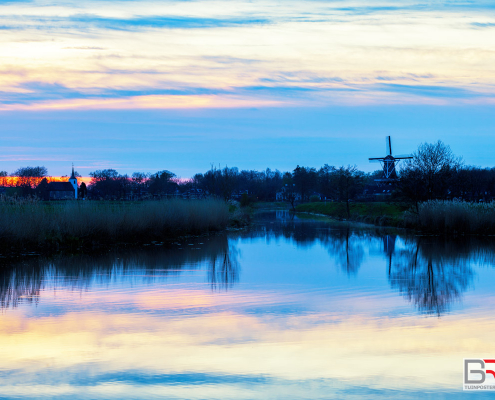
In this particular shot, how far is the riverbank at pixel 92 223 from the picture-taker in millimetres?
16203

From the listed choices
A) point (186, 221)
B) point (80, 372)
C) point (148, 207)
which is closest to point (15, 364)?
point (80, 372)

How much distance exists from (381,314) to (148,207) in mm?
15462

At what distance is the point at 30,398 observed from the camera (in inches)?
190

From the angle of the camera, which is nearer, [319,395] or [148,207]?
[319,395]

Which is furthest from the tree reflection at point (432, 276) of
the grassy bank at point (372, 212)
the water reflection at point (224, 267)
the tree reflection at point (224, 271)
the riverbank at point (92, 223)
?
the grassy bank at point (372, 212)

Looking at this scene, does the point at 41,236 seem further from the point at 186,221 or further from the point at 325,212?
the point at 325,212

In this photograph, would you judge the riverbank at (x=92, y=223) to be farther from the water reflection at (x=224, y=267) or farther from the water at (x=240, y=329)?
the water at (x=240, y=329)

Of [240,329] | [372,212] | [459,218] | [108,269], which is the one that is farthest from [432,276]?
[372,212]

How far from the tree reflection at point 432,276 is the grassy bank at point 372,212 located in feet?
53.3

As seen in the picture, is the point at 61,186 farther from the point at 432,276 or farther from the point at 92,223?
the point at 432,276

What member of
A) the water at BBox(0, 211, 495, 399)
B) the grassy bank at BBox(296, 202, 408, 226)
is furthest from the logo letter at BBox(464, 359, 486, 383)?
the grassy bank at BBox(296, 202, 408, 226)

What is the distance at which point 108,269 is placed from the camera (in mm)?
13398

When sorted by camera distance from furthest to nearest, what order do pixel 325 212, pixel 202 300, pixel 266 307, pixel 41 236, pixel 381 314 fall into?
pixel 325 212 → pixel 41 236 → pixel 202 300 → pixel 266 307 → pixel 381 314

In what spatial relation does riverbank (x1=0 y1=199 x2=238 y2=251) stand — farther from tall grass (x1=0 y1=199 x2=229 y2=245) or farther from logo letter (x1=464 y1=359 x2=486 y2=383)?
logo letter (x1=464 y1=359 x2=486 y2=383)
